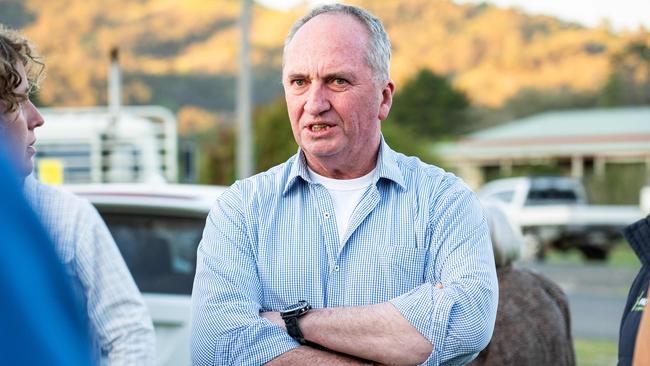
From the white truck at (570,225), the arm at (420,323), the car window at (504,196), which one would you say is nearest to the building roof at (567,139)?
the car window at (504,196)

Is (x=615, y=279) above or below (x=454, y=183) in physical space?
below

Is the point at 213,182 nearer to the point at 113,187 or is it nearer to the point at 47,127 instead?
the point at 47,127

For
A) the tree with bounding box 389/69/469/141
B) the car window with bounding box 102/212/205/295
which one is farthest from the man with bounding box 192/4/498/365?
the tree with bounding box 389/69/469/141

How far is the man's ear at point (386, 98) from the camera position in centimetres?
337

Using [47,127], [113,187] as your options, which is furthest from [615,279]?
[113,187]

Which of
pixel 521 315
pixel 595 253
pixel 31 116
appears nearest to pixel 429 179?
pixel 521 315

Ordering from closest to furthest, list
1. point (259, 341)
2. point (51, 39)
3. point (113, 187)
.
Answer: point (259, 341) → point (113, 187) → point (51, 39)

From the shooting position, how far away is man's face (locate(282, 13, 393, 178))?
3.19 meters

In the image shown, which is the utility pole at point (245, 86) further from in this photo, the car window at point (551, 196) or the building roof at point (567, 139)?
the building roof at point (567, 139)

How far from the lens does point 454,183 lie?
330cm

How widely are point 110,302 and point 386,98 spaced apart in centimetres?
120

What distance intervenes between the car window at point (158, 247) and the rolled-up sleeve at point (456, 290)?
2123 mm

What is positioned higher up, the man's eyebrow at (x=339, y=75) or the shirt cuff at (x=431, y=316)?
the man's eyebrow at (x=339, y=75)

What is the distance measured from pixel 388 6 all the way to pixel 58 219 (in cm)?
11414
